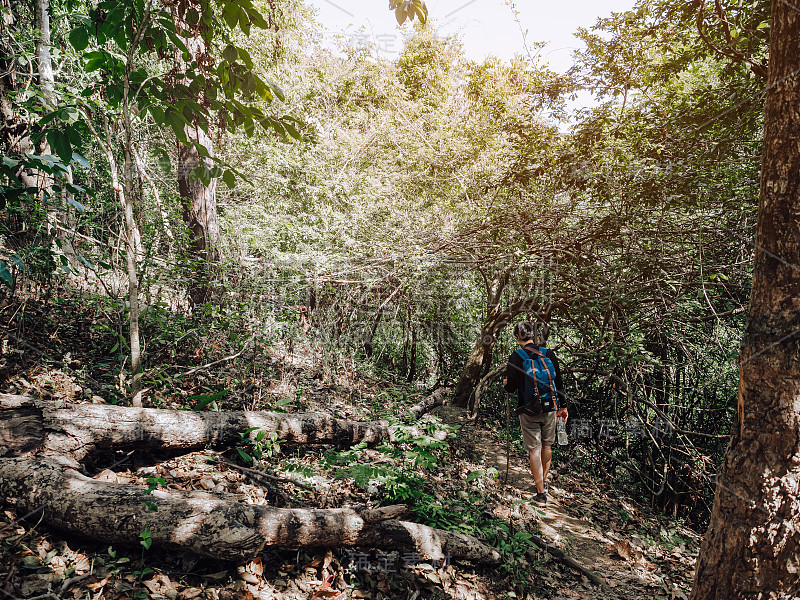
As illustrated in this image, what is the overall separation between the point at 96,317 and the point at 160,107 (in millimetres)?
3427

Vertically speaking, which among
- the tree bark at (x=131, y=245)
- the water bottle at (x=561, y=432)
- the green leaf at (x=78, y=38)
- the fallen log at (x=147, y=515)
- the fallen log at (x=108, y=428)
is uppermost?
the green leaf at (x=78, y=38)

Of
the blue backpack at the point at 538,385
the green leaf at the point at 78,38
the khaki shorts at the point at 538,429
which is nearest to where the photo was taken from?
the green leaf at the point at 78,38

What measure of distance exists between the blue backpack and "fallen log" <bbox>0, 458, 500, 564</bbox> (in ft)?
9.78

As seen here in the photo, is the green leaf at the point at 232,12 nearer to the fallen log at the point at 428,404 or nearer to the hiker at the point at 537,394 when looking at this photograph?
the hiker at the point at 537,394

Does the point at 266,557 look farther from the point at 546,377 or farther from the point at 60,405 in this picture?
the point at 546,377

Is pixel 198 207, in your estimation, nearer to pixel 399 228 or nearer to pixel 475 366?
pixel 399 228

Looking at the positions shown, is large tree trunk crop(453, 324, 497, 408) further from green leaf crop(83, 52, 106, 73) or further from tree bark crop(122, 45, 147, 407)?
green leaf crop(83, 52, 106, 73)

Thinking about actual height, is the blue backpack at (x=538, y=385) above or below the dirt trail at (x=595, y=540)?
above

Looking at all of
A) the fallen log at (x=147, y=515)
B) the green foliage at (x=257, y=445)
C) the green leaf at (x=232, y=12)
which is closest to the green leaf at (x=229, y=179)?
the green leaf at (x=232, y=12)

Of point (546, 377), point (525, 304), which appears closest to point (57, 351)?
point (546, 377)

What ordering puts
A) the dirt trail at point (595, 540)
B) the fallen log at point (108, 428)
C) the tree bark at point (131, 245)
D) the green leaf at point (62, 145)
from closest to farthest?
the green leaf at point (62, 145)
the fallen log at point (108, 428)
the tree bark at point (131, 245)
the dirt trail at point (595, 540)

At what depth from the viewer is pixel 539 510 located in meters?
4.68

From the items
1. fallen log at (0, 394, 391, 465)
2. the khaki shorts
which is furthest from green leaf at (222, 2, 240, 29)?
the khaki shorts

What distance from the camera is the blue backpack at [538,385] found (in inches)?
190
